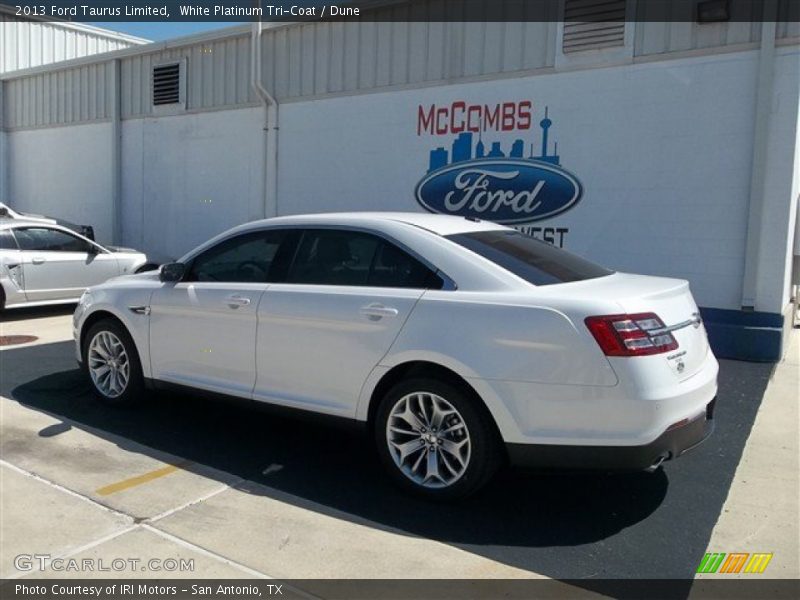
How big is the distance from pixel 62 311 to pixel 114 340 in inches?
232

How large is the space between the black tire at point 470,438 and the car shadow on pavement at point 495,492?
9cm

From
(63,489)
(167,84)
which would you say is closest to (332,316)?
(63,489)

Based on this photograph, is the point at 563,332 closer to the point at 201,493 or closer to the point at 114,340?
the point at 201,493

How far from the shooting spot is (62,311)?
36.2 feet

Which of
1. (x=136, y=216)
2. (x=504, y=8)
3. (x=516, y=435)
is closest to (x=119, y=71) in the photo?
(x=136, y=216)

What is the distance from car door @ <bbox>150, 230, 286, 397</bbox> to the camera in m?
4.96

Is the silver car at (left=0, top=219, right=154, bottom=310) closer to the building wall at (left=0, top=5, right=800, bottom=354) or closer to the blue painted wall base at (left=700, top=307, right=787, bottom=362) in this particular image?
the building wall at (left=0, top=5, right=800, bottom=354)

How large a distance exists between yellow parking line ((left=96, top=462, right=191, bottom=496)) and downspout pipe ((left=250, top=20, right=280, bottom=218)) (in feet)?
27.1

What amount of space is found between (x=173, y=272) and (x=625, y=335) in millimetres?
3328

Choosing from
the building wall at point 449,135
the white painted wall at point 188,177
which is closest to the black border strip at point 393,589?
the building wall at point 449,135

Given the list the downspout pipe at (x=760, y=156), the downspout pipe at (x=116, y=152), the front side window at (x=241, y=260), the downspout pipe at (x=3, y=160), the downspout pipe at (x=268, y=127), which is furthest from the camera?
the downspout pipe at (x=3, y=160)

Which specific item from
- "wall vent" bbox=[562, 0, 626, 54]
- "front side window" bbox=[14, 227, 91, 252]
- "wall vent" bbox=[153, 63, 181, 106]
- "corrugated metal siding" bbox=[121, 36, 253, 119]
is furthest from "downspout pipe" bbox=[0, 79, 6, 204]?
"wall vent" bbox=[562, 0, 626, 54]

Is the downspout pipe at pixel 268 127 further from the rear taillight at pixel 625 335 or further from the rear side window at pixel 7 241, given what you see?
the rear taillight at pixel 625 335

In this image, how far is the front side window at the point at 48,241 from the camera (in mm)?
10125
